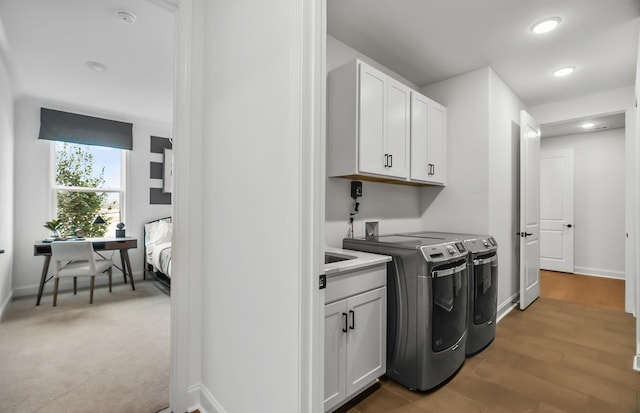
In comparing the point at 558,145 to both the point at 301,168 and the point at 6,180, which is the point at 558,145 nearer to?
the point at 301,168

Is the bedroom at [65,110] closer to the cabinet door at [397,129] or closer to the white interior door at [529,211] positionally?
the cabinet door at [397,129]

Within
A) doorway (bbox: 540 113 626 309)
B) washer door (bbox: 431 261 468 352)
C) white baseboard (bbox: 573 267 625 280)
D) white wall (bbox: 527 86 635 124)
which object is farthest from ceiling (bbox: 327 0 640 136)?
white baseboard (bbox: 573 267 625 280)

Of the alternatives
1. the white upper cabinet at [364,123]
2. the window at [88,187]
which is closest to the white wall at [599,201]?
the white upper cabinet at [364,123]

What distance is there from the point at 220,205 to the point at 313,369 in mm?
916

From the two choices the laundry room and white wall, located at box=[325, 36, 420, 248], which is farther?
white wall, located at box=[325, 36, 420, 248]

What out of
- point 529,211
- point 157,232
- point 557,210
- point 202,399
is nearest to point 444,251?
point 202,399

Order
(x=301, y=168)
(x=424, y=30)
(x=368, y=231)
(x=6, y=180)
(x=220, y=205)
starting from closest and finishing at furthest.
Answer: (x=301, y=168)
(x=220, y=205)
(x=424, y=30)
(x=368, y=231)
(x=6, y=180)

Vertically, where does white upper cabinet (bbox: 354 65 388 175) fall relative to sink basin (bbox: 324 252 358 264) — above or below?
above

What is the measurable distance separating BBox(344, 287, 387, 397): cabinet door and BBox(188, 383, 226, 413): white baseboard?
75cm

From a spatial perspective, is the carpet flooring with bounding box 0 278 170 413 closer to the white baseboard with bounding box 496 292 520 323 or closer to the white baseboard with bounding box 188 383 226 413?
the white baseboard with bounding box 188 383 226 413

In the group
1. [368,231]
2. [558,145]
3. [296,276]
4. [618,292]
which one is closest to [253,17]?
[296,276]

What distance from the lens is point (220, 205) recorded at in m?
1.55

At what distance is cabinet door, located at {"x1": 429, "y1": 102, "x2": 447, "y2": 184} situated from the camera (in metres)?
2.94

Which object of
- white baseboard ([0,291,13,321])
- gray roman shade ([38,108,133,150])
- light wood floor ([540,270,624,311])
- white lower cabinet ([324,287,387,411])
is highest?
gray roman shade ([38,108,133,150])
